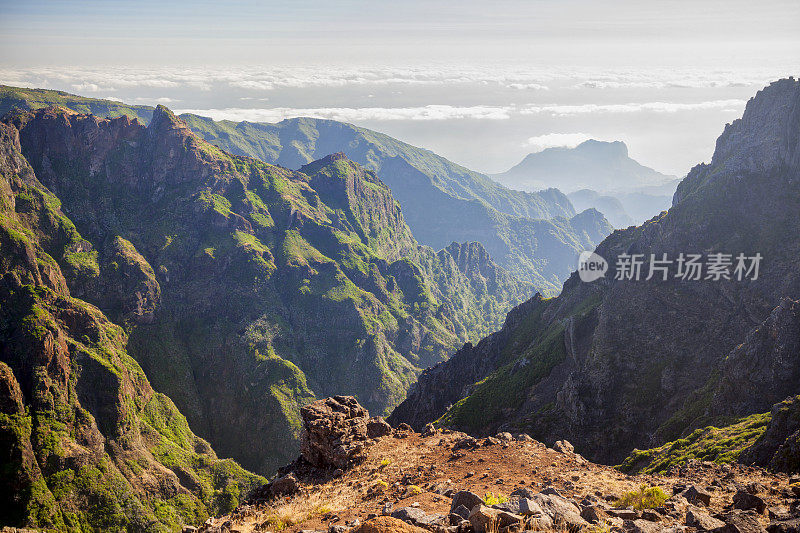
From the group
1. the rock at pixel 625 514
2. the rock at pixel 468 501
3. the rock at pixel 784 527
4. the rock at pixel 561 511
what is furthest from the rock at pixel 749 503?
the rock at pixel 468 501

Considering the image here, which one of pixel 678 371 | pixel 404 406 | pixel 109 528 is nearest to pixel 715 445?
pixel 678 371

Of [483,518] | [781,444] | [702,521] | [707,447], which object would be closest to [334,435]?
[483,518]

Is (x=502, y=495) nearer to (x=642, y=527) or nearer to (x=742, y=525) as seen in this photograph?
(x=642, y=527)

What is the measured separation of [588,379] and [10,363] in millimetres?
204416

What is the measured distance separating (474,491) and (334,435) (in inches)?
545

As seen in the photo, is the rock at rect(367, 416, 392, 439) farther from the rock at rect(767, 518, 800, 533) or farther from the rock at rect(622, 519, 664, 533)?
the rock at rect(767, 518, 800, 533)

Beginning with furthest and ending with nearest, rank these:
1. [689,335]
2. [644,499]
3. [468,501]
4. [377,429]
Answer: [689,335]
[377,429]
[644,499]
[468,501]

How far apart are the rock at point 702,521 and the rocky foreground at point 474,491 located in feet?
0.13

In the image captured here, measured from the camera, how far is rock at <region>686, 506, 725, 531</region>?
17531 millimetres

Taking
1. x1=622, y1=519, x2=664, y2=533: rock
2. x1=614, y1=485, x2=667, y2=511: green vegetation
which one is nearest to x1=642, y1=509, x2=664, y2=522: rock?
x1=614, y1=485, x2=667, y2=511: green vegetation

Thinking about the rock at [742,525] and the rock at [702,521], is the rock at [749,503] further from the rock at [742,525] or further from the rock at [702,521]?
the rock at [742,525]

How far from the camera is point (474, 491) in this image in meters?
28.2

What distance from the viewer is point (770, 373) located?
59781mm

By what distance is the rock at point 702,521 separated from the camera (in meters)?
17.5
